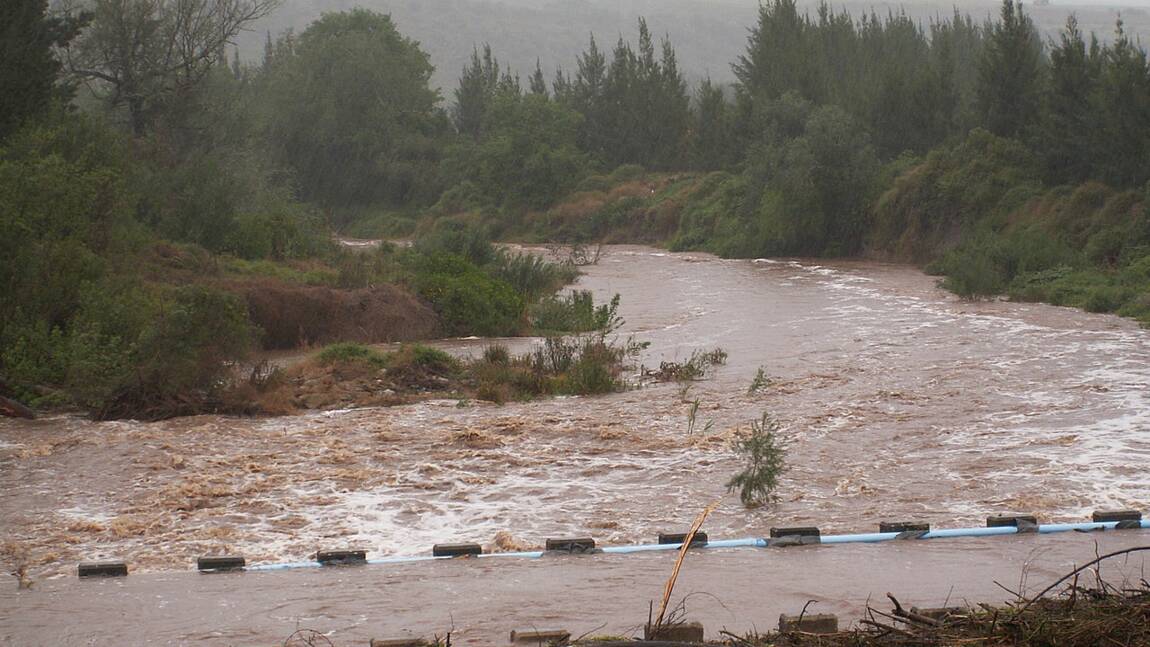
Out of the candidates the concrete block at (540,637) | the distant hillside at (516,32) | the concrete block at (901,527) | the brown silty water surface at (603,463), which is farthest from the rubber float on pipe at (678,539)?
the distant hillside at (516,32)

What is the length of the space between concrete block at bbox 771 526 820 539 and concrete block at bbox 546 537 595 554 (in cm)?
140

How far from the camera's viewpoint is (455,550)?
9.45 m

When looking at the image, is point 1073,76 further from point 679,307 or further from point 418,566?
point 418,566

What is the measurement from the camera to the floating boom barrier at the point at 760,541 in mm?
9266

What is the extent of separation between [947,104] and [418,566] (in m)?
40.8

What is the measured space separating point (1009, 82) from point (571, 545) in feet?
111

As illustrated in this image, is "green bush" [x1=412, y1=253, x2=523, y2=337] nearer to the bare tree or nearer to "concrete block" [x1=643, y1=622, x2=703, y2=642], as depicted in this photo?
the bare tree

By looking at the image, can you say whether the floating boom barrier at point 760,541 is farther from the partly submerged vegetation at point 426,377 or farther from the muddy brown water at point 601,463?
the partly submerged vegetation at point 426,377

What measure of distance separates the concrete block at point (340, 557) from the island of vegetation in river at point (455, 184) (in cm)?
692

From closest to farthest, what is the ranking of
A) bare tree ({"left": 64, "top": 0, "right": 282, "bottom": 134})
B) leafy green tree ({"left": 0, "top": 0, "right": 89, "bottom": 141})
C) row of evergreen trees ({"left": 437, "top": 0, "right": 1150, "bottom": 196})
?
leafy green tree ({"left": 0, "top": 0, "right": 89, "bottom": 141}) → bare tree ({"left": 64, "top": 0, "right": 282, "bottom": 134}) → row of evergreen trees ({"left": 437, "top": 0, "right": 1150, "bottom": 196})

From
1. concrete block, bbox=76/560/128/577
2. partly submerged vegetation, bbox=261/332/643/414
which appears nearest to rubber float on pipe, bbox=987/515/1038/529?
concrete block, bbox=76/560/128/577

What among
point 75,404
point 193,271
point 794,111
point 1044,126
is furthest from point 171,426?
point 794,111

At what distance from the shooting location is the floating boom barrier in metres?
9.27

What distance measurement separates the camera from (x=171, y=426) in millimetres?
14812
